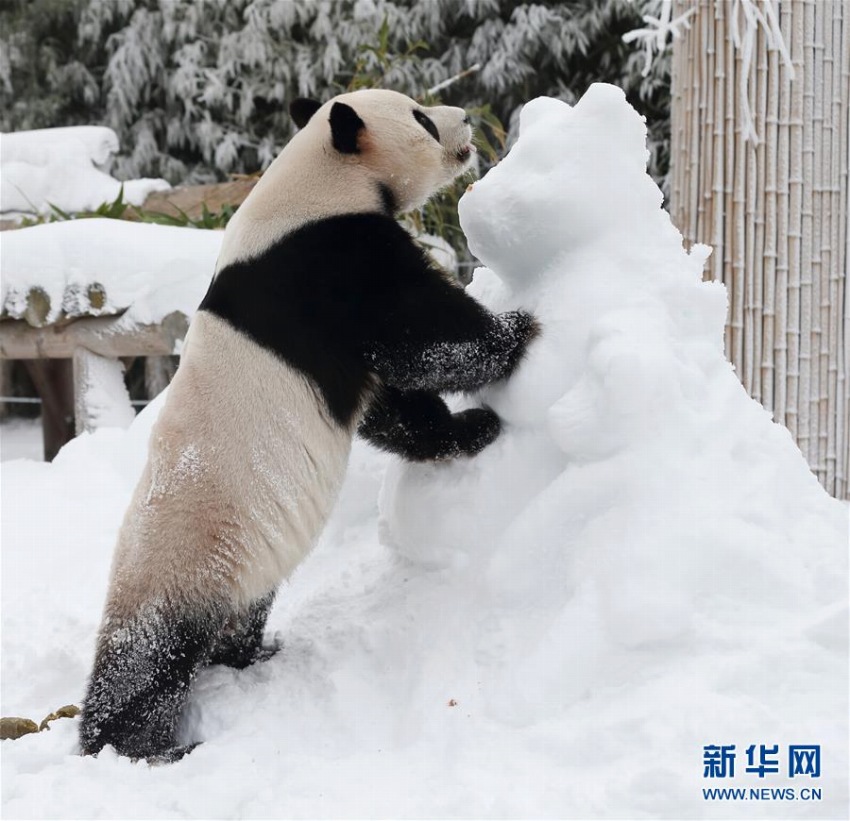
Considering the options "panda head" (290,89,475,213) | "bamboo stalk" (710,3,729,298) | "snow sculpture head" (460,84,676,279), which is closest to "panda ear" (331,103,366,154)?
"panda head" (290,89,475,213)

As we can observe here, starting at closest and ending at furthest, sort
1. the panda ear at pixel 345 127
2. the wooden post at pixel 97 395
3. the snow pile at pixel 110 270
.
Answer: the panda ear at pixel 345 127 < the snow pile at pixel 110 270 < the wooden post at pixel 97 395

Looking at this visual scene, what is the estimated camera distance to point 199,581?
1816 mm

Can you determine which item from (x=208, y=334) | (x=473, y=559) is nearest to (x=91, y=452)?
(x=208, y=334)

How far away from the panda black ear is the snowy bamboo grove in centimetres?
182

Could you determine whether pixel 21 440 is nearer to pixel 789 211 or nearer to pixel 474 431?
pixel 789 211

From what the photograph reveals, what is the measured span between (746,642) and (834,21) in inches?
109

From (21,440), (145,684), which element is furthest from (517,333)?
(21,440)

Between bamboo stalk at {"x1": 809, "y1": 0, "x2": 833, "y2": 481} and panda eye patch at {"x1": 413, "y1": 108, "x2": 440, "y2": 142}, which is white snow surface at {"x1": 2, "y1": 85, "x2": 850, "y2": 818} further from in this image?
bamboo stalk at {"x1": 809, "y1": 0, "x2": 833, "y2": 481}

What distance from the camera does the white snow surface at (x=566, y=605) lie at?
1.47m

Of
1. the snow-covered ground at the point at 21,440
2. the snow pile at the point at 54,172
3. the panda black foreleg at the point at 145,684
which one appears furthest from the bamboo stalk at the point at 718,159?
the snow-covered ground at the point at 21,440

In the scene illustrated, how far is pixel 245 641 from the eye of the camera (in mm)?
2047

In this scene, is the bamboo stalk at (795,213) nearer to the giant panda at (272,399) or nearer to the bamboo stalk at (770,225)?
the bamboo stalk at (770,225)

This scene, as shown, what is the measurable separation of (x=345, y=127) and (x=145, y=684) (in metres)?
1.17

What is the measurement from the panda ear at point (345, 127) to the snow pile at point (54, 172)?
18.0ft
